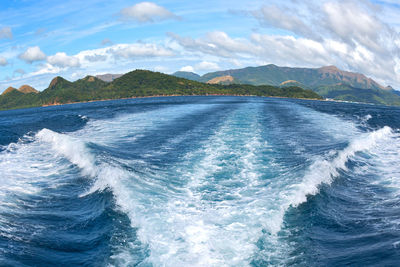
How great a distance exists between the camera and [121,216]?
11.6 m

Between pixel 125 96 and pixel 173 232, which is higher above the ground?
pixel 125 96

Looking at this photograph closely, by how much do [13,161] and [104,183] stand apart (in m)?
10.8

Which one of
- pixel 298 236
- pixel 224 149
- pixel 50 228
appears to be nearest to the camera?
pixel 298 236

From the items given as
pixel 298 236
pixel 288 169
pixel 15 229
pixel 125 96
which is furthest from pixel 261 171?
pixel 125 96

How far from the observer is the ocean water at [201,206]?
906cm

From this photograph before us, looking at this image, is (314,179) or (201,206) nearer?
(201,206)

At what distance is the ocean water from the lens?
906 centimetres

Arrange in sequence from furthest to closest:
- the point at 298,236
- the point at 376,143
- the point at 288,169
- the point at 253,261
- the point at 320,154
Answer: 1. the point at 376,143
2. the point at 320,154
3. the point at 288,169
4. the point at 298,236
5. the point at 253,261

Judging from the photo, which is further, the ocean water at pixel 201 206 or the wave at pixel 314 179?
the wave at pixel 314 179

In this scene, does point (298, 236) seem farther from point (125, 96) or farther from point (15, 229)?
point (125, 96)

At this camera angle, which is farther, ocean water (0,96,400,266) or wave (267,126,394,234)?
wave (267,126,394,234)

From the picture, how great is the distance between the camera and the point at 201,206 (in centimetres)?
1262

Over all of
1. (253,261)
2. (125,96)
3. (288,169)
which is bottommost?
(253,261)

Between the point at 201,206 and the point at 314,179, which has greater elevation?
the point at 314,179
